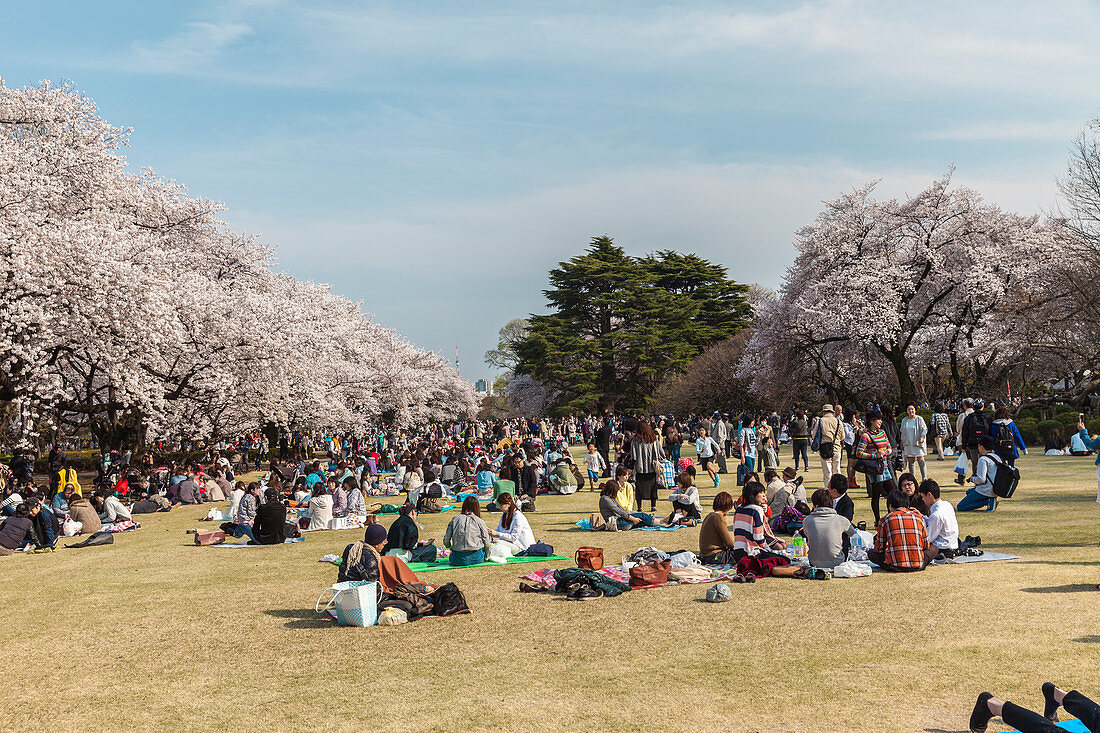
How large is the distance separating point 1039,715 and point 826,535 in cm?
544

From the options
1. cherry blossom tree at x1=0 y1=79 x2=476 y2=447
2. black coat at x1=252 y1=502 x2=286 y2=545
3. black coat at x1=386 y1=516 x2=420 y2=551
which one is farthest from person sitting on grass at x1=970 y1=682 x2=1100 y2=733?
cherry blossom tree at x1=0 y1=79 x2=476 y2=447

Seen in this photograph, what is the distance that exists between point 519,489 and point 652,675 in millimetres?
14294

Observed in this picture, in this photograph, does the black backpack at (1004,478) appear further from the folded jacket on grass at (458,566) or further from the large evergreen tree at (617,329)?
the large evergreen tree at (617,329)

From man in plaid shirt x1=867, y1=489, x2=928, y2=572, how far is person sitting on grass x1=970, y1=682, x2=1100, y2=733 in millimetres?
4932

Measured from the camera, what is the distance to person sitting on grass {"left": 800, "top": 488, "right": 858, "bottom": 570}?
1027 centimetres

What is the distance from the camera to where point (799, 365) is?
4181cm

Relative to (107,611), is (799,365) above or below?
above

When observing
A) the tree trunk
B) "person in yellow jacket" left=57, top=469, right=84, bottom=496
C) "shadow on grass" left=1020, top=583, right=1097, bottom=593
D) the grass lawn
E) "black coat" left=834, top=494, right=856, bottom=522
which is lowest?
the grass lawn

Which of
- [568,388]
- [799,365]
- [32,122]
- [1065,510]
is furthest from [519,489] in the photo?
[568,388]

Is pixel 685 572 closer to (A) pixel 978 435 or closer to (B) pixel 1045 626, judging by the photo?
(B) pixel 1045 626

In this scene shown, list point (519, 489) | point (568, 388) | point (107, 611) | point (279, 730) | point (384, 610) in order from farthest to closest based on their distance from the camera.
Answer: point (568, 388) < point (519, 489) < point (107, 611) < point (384, 610) < point (279, 730)

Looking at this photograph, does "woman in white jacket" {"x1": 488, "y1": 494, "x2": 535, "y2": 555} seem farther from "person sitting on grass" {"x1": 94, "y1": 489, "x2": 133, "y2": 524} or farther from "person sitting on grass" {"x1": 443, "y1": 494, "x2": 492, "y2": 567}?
"person sitting on grass" {"x1": 94, "y1": 489, "x2": 133, "y2": 524}

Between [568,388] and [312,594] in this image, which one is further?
[568,388]

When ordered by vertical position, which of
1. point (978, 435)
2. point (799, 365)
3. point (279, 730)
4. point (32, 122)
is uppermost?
point (32, 122)
